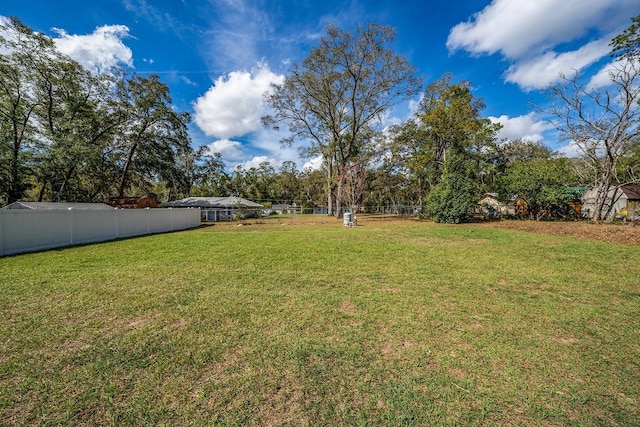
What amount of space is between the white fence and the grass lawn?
3.82 meters

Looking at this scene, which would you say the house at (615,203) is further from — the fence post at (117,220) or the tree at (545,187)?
the fence post at (117,220)

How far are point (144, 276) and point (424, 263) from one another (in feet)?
19.1

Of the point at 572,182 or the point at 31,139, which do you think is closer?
the point at 31,139

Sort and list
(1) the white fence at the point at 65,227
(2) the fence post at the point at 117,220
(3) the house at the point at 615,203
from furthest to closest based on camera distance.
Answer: (3) the house at the point at 615,203 < (2) the fence post at the point at 117,220 < (1) the white fence at the point at 65,227

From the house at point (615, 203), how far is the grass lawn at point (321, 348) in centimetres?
1426

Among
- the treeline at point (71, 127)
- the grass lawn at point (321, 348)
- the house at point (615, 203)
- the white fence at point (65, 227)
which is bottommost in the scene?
the grass lawn at point (321, 348)

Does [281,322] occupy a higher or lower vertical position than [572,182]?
lower

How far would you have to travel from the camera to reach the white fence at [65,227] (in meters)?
7.38

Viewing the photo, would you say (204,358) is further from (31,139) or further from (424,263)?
(31,139)

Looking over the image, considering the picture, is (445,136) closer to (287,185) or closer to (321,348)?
(321,348)

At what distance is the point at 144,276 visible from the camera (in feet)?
16.0

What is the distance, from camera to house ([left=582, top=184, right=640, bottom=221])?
45.8 ft

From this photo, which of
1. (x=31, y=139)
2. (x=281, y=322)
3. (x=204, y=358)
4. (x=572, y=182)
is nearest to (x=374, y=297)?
(x=281, y=322)

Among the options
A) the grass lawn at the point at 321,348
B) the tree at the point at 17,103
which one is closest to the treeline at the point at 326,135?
the tree at the point at 17,103
